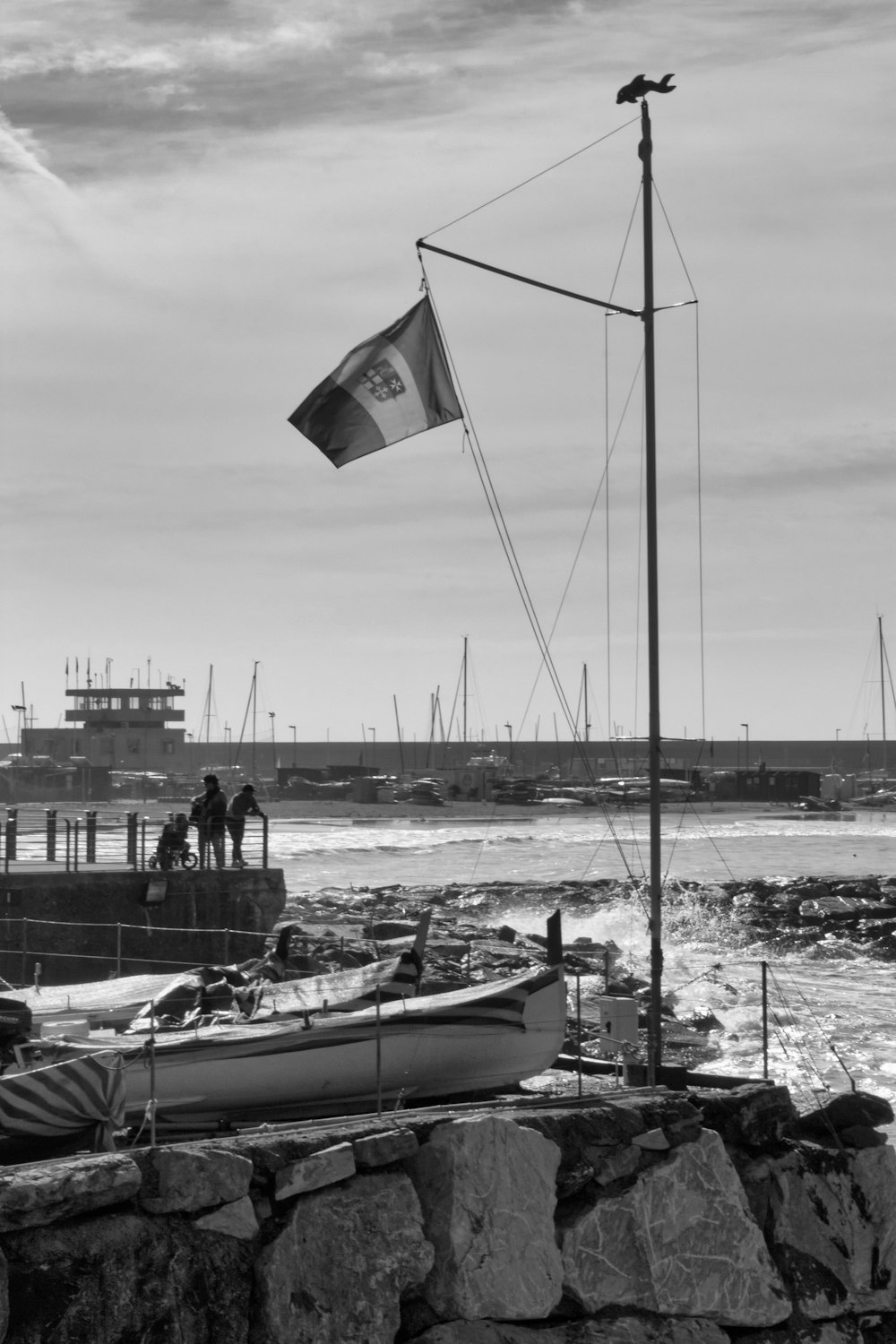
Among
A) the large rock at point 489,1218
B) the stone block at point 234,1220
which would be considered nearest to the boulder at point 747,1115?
the large rock at point 489,1218

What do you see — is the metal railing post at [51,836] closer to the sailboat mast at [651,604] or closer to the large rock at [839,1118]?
the sailboat mast at [651,604]

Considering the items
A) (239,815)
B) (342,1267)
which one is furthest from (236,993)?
(239,815)

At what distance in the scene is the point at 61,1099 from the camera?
8898 mm

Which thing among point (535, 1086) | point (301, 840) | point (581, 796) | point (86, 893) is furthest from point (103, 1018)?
point (581, 796)

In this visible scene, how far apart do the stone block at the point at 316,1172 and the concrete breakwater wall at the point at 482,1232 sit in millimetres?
14

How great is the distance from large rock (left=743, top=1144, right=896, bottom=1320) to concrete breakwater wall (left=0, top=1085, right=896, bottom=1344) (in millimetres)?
14

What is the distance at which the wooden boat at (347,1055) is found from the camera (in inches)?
411

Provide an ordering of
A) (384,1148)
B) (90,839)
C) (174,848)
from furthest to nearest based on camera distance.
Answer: (90,839), (174,848), (384,1148)

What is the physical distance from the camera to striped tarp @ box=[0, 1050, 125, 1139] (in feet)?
29.0

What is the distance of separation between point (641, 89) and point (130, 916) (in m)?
14.4

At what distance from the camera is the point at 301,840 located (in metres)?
79.6

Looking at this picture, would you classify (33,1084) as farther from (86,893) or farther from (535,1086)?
(86,893)

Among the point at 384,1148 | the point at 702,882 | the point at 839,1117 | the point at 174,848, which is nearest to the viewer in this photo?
the point at 384,1148

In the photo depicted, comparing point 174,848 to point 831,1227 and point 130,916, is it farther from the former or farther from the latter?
point 831,1227
